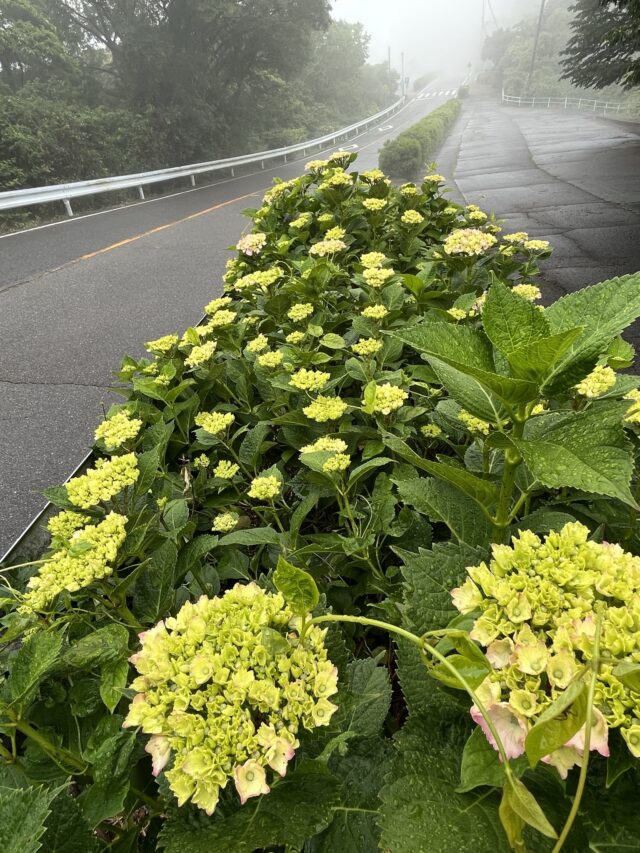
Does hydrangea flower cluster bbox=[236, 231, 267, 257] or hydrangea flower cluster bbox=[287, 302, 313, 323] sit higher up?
hydrangea flower cluster bbox=[236, 231, 267, 257]

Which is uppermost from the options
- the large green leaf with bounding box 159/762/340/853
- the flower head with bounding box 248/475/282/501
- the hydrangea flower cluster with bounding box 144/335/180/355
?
the large green leaf with bounding box 159/762/340/853

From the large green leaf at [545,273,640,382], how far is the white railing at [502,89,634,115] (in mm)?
41560

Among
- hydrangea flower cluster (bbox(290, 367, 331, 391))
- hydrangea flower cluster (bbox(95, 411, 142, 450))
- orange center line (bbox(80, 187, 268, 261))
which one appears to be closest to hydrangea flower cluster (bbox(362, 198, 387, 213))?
hydrangea flower cluster (bbox(290, 367, 331, 391))

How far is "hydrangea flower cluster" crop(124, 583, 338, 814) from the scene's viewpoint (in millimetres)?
709

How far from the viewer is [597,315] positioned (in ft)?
2.92

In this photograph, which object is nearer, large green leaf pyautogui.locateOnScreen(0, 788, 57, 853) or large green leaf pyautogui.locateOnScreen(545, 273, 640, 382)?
large green leaf pyautogui.locateOnScreen(0, 788, 57, 853)

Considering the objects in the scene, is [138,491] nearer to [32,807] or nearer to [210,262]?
[32,807]

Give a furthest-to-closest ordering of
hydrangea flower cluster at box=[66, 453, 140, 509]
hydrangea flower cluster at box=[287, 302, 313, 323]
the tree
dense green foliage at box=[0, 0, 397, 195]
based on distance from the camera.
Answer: the tree
dense green foliage at box=[0, 0, 397, 195]
hydrangea flower cluster at box=[287, 302, 313, 323]
hydrangea flower cluster at box=[66, 453, 140, 509]

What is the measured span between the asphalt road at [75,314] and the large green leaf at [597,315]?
5.84 ft

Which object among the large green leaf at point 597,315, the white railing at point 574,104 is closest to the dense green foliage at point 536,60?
the white railing at point 574,104

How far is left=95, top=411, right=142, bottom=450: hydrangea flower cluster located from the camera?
1.70 m

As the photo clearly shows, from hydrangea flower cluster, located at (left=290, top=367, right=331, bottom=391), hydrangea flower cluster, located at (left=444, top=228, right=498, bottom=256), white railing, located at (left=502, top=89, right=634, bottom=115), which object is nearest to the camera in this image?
hydrangea flower cluster, located at (left=290, top=367, right=331, bottom=391)

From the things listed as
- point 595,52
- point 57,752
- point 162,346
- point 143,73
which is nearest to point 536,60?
point 595,52

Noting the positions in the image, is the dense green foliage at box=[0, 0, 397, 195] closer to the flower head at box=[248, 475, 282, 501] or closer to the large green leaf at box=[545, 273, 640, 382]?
the flower head at box=[248, 475, 282, 501]
